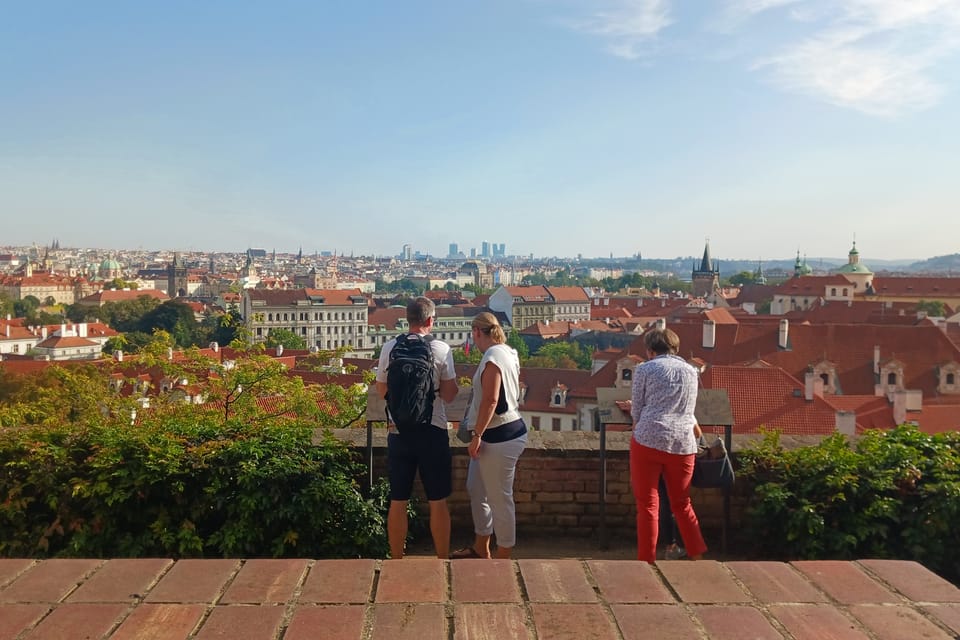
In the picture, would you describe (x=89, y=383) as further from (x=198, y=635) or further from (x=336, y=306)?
(x=336, y=306)

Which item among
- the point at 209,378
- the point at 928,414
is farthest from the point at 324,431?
the point at 928,414

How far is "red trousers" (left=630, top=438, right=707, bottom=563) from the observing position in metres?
4.33

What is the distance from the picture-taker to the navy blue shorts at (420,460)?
434cm

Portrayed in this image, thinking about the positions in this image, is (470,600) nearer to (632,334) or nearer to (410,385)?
(410,385)

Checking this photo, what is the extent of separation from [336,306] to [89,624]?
92.8m

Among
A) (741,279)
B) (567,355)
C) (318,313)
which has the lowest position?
(567,355)

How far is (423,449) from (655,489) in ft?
3.96

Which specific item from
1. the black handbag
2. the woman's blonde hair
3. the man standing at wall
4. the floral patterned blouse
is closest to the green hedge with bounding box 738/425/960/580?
the black handbag

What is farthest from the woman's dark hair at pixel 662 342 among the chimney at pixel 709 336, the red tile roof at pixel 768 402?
the chimney at pixel 709 336

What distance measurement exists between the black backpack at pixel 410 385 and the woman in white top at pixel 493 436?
26 centimetres

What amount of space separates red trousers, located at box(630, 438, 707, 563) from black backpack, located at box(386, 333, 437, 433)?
110cm

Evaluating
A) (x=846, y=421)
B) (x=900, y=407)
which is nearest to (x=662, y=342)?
(x=846, y=421)

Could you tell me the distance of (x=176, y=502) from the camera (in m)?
4.47

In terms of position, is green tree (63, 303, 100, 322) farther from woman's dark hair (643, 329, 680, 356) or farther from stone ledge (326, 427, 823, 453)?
woman's dark hair (643, 329, 680, 356)
